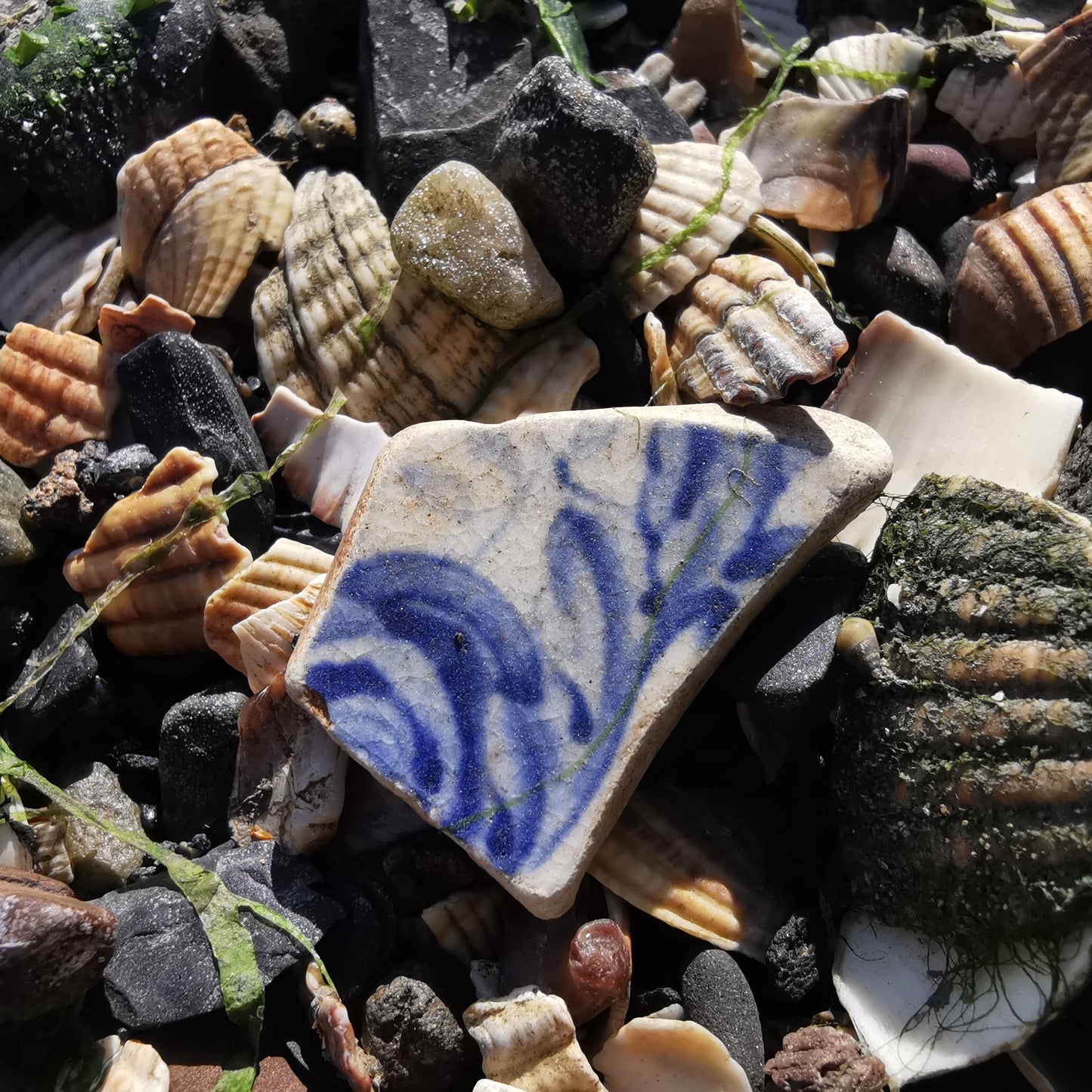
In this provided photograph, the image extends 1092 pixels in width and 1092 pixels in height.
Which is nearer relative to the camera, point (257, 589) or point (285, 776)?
point (285, 776)

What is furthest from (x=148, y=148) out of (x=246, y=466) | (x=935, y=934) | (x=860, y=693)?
(x=935, y=934)

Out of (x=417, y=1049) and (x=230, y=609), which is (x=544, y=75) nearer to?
(x=230, y=609)

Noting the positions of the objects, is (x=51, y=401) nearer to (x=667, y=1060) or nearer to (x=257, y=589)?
(x=257, y=589)

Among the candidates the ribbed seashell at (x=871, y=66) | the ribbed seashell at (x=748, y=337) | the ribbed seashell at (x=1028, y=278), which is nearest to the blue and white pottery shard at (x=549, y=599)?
the ribbed seashell at (x=748, y=337)

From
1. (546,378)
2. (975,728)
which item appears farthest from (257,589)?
(975,728)

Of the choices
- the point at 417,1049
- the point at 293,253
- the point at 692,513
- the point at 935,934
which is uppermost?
the point at 293,253

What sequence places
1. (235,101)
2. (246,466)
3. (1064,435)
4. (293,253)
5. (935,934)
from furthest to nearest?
(235,101) → (293,253) → (246,466) → (1064,435) → (935,934)
